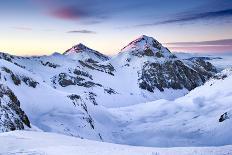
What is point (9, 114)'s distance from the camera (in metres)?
61.9

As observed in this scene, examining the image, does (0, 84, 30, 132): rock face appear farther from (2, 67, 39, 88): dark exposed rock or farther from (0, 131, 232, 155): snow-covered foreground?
(0, 131, 232, 155): snow-covered foreground

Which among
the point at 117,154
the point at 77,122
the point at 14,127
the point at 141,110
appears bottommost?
the point at 141,110

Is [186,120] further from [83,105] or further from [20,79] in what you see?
[20,79]

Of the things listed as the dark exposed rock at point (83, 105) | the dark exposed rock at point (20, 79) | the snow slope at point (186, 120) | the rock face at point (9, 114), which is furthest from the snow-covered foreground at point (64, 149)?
the snow slope at point (186, 120)

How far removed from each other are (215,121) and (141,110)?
42532mm

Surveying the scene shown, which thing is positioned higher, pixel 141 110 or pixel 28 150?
pixel 28 150

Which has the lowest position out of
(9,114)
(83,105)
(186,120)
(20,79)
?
(186,120)

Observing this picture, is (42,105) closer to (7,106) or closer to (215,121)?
(7,106)

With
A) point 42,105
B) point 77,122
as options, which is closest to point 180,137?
point 77,122

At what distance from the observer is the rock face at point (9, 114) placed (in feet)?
190

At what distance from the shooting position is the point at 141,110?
155125 mm

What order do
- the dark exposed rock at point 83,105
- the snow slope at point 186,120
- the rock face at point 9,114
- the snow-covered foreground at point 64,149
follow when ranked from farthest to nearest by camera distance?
1. the snow slope at point 186,120
2. the dark exposed rock at point 83,105
3. the rock face at point 9,114
4. the snow-covered foreground at point 64,149

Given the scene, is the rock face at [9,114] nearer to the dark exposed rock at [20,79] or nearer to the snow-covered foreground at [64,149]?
the dark exposed rock at [20,79]

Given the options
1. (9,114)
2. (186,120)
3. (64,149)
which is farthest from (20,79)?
(64,149)
